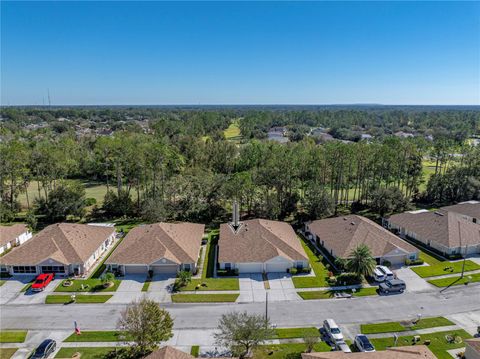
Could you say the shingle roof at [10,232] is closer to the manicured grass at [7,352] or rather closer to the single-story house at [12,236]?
the single-story house at [12,236]

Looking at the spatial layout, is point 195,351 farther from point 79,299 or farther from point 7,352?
point 79,299

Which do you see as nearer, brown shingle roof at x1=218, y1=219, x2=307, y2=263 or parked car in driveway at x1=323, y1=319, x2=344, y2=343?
parked car in driveway at x1=323, y1=319, x2=344, y2=343

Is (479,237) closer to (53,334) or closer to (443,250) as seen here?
(443,250)

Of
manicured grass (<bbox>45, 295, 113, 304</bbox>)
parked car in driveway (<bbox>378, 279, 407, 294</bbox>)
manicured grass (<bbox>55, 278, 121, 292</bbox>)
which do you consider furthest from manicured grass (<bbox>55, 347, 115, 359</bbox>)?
parked car in driveway (<bbox>378, 279, 407, 294</bbox>)

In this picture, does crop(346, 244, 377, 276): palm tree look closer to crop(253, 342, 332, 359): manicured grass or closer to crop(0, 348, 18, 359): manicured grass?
crop(253, 342, 332, 359): manicured grass

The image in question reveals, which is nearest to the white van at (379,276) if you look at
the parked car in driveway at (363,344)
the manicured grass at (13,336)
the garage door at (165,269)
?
the parked car in driveway at (363,344)

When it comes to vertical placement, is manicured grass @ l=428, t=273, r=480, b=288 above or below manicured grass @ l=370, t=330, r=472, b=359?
below
